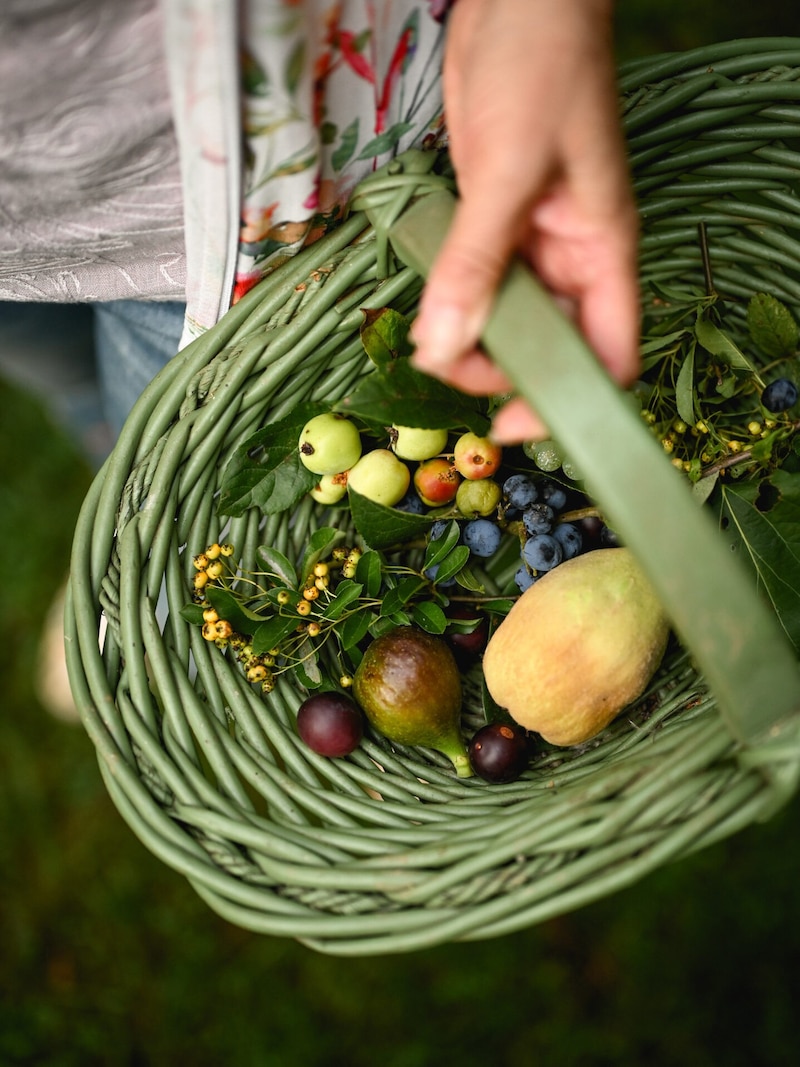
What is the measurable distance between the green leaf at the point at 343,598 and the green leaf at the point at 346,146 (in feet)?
1.06

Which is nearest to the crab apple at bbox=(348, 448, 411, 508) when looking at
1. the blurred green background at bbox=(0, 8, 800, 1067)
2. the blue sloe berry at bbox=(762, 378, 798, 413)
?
the blue sloe berry at bbox=(762, 378, 798, 413)

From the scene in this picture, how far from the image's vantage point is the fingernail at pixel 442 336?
456mm

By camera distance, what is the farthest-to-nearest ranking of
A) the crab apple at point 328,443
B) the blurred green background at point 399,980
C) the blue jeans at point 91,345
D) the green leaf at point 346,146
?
1. the blurred green background at point 399,980
2. the blue jeans at point 91,345
3. the crab apple at point 328,443
4. the green leaf at point 346,146

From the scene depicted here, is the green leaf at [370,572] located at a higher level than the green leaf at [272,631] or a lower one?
higher

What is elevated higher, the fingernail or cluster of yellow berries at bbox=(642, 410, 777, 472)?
the fingernail

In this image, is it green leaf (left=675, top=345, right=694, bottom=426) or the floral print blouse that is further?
green leaf (left=675, top=345, right=694, bottom=426)

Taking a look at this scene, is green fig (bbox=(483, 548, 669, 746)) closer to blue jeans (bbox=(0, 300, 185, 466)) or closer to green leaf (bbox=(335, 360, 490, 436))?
green leaf (bbox=(335, 360, 490, 436))

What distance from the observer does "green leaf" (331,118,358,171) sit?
0.58 metres

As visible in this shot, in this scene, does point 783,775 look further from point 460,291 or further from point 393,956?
point 393,956

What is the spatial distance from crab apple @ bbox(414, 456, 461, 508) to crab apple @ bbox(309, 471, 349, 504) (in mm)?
65

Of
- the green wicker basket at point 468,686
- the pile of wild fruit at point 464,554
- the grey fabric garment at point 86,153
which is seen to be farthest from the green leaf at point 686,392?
the grey fabric garment at point 86,153

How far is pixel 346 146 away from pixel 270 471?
0.85ft

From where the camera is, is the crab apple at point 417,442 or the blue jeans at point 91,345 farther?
the blue jeans at point 91,345

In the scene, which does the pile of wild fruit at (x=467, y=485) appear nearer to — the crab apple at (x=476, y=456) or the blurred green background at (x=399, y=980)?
the crab apple at (x=476, y=456)
